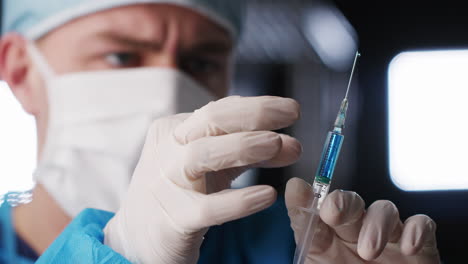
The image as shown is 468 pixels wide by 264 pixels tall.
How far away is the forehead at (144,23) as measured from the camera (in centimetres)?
157

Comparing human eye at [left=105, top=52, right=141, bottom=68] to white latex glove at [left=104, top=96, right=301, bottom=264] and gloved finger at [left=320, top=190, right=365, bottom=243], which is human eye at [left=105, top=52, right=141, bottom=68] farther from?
gloved finger at [left=320, top=190, right=365, bottom=243]

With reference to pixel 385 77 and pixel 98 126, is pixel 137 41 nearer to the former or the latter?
pixel 98 126

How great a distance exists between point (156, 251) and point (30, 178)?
2.95ft

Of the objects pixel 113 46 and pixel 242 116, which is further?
pixel 113 46

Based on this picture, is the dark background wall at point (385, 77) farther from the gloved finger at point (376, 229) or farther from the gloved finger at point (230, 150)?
the gloved finger at point (230, 150)

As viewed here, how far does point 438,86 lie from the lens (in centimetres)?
253

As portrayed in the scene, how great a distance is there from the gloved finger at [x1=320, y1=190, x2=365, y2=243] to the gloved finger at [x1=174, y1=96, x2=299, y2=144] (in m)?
0.14

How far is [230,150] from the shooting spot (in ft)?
2.32

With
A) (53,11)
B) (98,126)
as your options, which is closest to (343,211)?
(98,126)

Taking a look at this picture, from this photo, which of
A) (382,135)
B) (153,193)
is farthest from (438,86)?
(153,193)

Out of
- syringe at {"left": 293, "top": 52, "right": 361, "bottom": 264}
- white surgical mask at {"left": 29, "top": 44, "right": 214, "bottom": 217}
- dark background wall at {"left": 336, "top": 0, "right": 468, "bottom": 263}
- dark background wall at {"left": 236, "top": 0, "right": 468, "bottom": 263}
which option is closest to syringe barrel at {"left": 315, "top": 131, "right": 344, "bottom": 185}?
syringe at {"left": 293, "top": 52, "right": 361, "bottom": 264}

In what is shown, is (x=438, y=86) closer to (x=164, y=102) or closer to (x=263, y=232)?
(x=164, y=102)

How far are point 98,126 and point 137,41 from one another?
0.28m

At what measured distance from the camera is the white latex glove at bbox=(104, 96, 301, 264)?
710 mm
